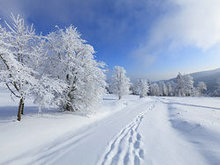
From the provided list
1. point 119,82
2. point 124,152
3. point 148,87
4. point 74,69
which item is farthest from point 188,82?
point 124,152

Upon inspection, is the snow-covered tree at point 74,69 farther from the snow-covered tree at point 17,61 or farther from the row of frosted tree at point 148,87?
the row of frosted tree at point 148,87

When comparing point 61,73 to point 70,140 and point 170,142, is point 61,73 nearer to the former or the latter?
point 70,140

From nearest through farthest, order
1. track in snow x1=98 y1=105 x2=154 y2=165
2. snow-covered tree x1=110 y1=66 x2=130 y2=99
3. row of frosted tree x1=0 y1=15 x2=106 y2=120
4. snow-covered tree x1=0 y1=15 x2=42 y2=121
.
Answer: track in snow x1=98 y1=105 x2=154 y2=165 < snow-covered tree x1=0 y1=15 x2=42 y2=121 < row of frosted tree x1=0 y1=15 x2=106 y2=120 < snow-covered tree x1=110 y1=66 x2=130 y2=99

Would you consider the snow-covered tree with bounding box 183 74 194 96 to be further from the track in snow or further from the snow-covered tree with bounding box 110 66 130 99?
the track in snow

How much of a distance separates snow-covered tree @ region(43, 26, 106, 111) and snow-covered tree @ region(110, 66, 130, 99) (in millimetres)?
19339

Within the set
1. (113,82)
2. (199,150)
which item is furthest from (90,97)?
(113,82)

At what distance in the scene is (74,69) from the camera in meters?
9.41

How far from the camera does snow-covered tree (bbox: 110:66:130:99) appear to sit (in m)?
29.3

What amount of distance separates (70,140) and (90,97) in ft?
16.4

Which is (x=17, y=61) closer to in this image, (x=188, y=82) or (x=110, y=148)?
(x=110, y=148)

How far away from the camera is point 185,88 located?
46.7 m

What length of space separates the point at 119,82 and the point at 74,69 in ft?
69.6

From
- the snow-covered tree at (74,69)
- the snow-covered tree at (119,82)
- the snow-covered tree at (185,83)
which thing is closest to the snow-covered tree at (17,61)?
the snow-covered tree at (74,69)

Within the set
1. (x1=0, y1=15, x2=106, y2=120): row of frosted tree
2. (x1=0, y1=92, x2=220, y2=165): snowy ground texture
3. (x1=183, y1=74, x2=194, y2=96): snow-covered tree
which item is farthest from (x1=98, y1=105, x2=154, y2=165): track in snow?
(x1=183, y1=74, x2=194, y2=96): snow-covered tree
